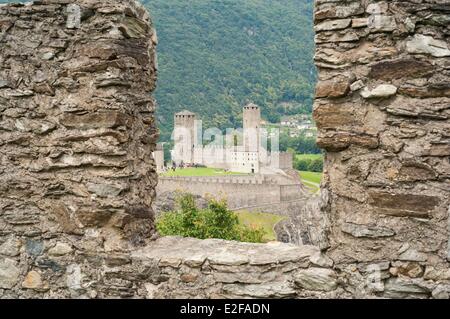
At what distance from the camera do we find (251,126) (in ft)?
198

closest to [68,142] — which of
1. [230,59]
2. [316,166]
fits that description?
[316,166]

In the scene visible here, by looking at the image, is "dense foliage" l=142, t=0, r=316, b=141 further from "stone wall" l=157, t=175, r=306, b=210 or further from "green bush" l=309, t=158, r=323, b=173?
"stone wall" l=157, t=175, r=306, b=210

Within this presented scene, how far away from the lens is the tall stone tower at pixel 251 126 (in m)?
58.1

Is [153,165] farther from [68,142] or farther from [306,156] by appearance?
[306,156]

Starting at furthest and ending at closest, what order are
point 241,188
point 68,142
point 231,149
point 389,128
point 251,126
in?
point 251,126, point 231,149, point 241,188, point 68,142, point 389,128

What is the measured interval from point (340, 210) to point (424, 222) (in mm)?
528

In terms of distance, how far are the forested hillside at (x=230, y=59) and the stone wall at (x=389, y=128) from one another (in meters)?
52.7

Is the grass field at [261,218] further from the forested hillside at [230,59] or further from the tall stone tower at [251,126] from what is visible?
the forested hillside at [230,59]

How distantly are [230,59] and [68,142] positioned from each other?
3739 inches

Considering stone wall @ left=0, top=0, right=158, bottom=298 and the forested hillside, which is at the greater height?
the forested hillside

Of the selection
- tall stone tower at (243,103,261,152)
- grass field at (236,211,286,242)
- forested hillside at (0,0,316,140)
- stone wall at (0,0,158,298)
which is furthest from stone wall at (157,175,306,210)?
stone wall at (0,0,158,298)

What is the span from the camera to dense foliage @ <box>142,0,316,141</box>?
73625 mm

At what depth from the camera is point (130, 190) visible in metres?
4.07

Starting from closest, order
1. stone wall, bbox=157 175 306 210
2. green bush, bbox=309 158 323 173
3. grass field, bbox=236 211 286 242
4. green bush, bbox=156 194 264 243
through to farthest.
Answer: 1. green bush, bbox=156 194 264 243
2. grass field, bbox=236 211 286 242
3. stone wall, bbox=157 175 306 210
4. green bush, bbox=309 158 323 173
